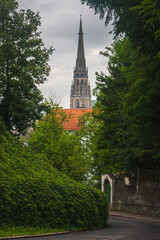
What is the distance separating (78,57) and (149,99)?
149474 mm

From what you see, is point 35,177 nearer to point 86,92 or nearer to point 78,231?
point 78,231

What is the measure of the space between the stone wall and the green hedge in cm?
808

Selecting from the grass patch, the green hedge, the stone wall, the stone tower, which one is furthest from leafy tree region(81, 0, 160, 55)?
the stone tower

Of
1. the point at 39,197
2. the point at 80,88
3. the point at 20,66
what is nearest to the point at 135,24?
the point at 39,197

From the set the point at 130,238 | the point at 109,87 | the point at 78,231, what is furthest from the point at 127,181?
the point at 130,238

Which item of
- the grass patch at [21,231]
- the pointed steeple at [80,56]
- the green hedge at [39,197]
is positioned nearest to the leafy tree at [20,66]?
the green hedge at [39,197]

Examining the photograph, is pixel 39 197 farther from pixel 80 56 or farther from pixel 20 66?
pixel 80 56

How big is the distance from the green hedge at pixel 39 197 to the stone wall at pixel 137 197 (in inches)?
318

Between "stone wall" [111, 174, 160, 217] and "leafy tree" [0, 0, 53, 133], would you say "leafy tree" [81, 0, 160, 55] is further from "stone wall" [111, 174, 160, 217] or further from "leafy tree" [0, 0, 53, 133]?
"stone wall" [111, 174, 160, 217]

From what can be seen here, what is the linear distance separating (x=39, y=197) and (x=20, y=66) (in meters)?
9.62

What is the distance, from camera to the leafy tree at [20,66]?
2145 cm

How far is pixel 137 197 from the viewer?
28062 mm

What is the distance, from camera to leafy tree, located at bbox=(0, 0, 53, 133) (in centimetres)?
2145

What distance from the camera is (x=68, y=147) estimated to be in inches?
1475
